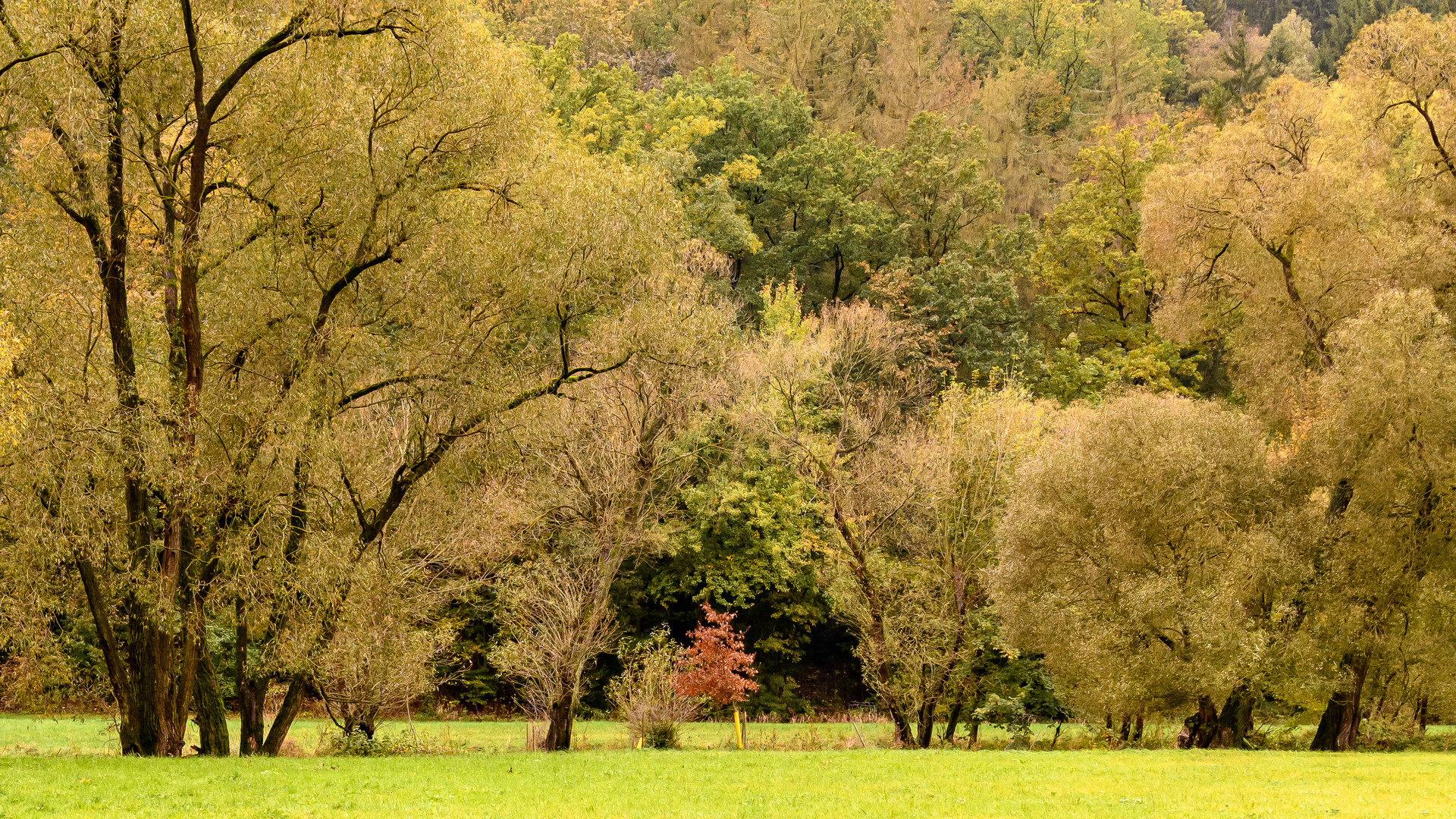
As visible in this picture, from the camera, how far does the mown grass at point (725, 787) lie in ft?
38.1

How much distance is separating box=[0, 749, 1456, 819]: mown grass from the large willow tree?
2.51 m

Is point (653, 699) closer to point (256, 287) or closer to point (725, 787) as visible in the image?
point (725, 787)

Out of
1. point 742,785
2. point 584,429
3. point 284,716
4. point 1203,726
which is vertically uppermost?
point 584,429

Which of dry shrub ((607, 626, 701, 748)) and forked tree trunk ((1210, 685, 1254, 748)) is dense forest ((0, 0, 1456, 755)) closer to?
forked tree trunk ((1210, 685, 1254, 748))

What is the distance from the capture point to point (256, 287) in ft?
53.0

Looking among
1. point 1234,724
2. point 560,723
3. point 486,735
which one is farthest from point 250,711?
point 1234,724

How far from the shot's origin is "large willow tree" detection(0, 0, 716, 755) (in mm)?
14391

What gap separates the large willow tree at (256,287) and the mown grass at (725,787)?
98.8 inches

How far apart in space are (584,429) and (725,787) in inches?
462

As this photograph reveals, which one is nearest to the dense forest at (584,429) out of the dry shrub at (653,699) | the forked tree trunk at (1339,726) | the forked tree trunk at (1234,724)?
the forked tree trunk at (1339,726)

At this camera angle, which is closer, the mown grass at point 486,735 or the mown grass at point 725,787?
the mown grass at point 725,787

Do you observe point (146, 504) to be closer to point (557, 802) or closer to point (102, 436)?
point (102, 436)

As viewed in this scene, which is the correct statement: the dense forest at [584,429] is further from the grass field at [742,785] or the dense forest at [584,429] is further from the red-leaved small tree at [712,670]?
the grass field at [742,785]

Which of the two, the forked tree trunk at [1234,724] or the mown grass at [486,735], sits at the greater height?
the forked tree trunk at [1234,724]
